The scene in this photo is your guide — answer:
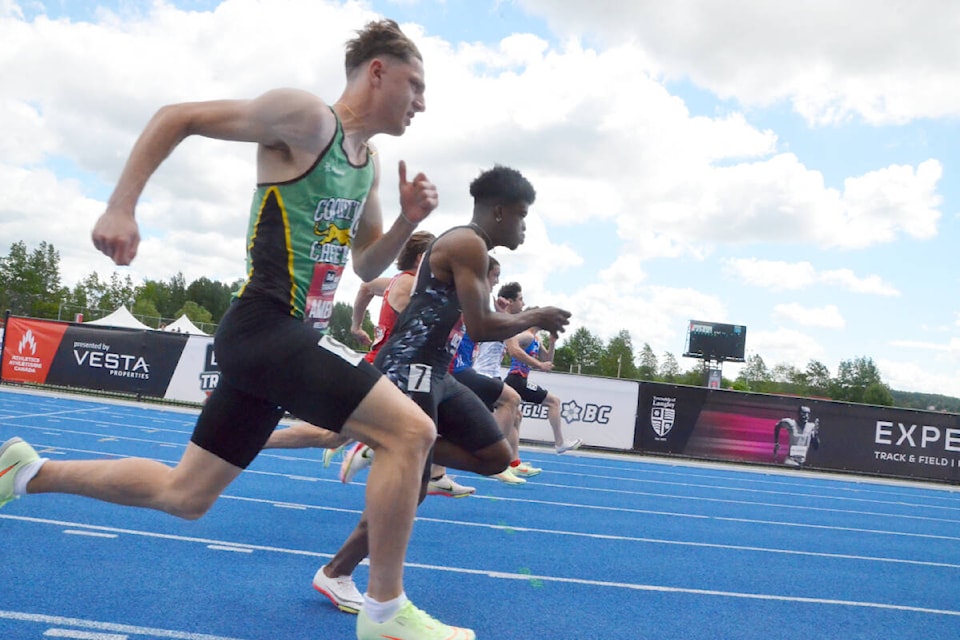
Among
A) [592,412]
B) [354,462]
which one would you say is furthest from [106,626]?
[592,412]

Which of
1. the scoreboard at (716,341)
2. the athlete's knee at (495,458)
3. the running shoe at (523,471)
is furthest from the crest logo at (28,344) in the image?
the scoreboard at (716,341)

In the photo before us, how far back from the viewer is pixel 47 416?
11359 mm

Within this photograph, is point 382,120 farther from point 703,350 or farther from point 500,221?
point 703,350

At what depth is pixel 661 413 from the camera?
14.4 m

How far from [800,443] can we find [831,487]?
2.17 metres

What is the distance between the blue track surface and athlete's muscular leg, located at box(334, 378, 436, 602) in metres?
0.82

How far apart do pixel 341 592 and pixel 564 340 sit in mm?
82488

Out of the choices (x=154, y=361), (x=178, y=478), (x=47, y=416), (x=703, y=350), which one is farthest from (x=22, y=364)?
(x=703, y=350)

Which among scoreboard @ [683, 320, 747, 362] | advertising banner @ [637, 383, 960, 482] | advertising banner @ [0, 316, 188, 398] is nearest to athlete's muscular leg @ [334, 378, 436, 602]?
advertising banner @ [637, 383, 960, 482]

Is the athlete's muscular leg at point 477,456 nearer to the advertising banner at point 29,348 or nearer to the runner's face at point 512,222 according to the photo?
the runner's face at point 512,222

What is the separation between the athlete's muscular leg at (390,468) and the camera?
2312 mm

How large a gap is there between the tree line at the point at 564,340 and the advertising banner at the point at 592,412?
4836cm

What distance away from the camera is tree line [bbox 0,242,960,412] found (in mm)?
70062

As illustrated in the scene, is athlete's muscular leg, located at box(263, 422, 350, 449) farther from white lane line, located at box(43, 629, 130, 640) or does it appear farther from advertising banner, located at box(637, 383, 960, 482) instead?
advertising banner, located at box(637, 383, 960, 482)
